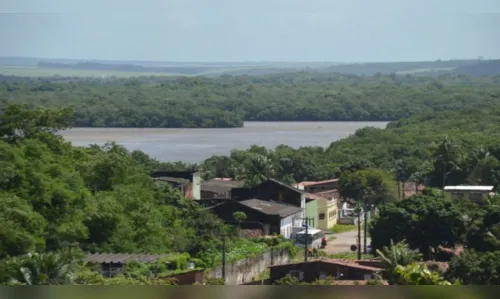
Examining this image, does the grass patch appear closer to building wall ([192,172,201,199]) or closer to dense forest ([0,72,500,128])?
building wall ([192,172,201,199])

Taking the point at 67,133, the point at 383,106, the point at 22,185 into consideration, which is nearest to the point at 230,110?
the point at 383,106

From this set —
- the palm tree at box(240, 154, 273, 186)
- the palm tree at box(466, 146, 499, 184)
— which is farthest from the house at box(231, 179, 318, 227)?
the palm tree at box(466, 146, 499, 184)

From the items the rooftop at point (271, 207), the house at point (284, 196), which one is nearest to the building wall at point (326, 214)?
the house at point (284, 196)

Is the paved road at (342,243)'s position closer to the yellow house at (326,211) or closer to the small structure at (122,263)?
the yellow house at (326,211)

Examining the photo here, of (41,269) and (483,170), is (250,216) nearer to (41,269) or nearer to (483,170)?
(483,170)

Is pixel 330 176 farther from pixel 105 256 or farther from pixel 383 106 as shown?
pixel 383 106
